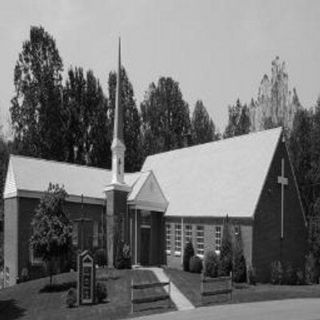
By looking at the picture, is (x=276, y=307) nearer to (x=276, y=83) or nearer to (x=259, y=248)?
(x=259, y=248)

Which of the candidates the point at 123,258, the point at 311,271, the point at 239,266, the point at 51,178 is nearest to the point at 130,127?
the point at 51,178

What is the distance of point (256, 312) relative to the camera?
1978 centimetres

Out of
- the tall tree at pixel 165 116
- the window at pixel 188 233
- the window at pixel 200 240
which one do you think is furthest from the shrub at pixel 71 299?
the tall tree at pixel 165 116

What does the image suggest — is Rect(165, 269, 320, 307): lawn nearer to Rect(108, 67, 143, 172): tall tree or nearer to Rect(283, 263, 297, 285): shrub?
Rect(283, 263, 297, 285): shrub

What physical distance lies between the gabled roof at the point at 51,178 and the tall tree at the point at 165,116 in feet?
83.3

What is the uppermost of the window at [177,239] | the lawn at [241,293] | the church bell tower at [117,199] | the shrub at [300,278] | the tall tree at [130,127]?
the tall tree at [130,127]

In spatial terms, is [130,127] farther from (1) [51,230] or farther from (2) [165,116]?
(1) [51,230]

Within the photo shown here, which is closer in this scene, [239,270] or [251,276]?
[239,270]

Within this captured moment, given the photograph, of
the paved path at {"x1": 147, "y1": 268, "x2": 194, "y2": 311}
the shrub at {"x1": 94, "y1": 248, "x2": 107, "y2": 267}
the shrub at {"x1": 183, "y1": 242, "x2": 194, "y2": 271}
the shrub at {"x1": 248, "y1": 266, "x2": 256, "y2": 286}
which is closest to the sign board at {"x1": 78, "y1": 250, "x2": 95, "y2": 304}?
the paved path at {"x1": 147, "y1": 268, "x2": 194, "y2": 311}

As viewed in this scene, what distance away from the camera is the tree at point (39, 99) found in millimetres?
56969

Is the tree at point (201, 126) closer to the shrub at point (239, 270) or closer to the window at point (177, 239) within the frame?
the window at point (177, 239)

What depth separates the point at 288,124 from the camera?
61.0 meters

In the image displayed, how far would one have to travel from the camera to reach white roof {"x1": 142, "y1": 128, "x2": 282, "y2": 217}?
33.6m

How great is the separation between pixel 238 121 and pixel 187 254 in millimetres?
37090
